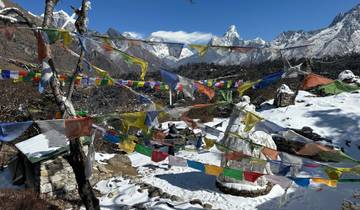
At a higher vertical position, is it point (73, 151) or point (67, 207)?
point (73, 151)

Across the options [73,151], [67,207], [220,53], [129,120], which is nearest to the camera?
[129,120]

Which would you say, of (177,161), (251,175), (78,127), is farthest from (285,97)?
(78,127)

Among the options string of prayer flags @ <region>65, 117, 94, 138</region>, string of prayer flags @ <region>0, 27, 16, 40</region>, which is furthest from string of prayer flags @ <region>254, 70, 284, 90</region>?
string of prayer flags @ <region>0, 27, 16, 40</region>

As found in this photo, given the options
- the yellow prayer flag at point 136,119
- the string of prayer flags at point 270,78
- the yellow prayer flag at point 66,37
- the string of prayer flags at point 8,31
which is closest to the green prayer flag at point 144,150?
the yellow prayer flag at point 136,119

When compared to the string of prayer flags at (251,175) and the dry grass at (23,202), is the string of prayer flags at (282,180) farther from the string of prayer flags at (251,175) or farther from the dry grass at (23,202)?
the dry grass at (23,202)

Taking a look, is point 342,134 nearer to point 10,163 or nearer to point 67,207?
point 67,207

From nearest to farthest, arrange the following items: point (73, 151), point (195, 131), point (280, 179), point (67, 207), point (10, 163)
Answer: point (280, 179)
point (73, 151)
point (67, 207)
point (10, 163)
point (195, 131)

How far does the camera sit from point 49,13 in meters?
9.77

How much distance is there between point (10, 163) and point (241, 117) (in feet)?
28.9

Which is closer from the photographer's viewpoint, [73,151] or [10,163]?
[73,151]

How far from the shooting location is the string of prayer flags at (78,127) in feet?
25.2

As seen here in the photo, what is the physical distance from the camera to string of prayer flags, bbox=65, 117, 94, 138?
7.67 meters

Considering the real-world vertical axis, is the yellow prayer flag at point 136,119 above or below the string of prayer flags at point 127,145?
above

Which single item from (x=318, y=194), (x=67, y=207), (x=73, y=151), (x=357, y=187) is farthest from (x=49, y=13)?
(x=357, y=187)
